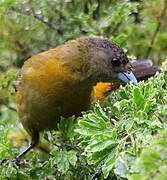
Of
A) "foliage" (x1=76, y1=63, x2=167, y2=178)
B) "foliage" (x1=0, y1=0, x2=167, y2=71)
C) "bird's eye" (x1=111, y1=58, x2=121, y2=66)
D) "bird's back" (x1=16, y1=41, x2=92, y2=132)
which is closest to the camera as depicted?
"foliage" (x1=76, y1=63, x2=167, y2=178)

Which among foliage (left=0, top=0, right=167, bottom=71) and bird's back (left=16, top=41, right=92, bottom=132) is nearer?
bird's back (left=16, top=41, right=92, bottom=132)

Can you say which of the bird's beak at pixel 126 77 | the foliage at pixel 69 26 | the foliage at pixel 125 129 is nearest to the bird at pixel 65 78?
the bird's beak at pixel 126 77

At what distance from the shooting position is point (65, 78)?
222 cm

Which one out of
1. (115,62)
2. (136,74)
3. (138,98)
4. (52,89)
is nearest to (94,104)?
(52,89)

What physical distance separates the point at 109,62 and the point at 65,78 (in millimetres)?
239

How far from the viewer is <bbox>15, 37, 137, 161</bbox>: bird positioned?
7.19ft

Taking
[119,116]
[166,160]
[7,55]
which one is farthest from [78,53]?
[166,160]

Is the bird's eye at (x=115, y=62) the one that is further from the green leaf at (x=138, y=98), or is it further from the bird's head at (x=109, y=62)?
the green leaf at (x=138, y=98)

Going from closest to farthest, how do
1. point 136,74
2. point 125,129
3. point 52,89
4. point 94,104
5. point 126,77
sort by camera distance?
point 125,129 → point 94,104 → point 52,89 → point 126,77 → point 136,74

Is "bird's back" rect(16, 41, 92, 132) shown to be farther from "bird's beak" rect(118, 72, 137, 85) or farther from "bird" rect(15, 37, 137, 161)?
"bird's beak" rect(118, 72, 137, 85)

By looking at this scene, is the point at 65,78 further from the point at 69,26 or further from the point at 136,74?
the point at 69,26

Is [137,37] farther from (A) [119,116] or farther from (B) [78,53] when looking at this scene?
(A) [119,116]

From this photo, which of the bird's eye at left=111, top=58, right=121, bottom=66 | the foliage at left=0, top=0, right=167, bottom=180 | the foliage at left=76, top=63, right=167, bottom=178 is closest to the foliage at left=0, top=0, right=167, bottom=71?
the foliage at left=0, top=0, right=167, bottom=180

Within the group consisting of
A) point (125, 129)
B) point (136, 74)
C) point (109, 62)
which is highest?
point (125, 129)
